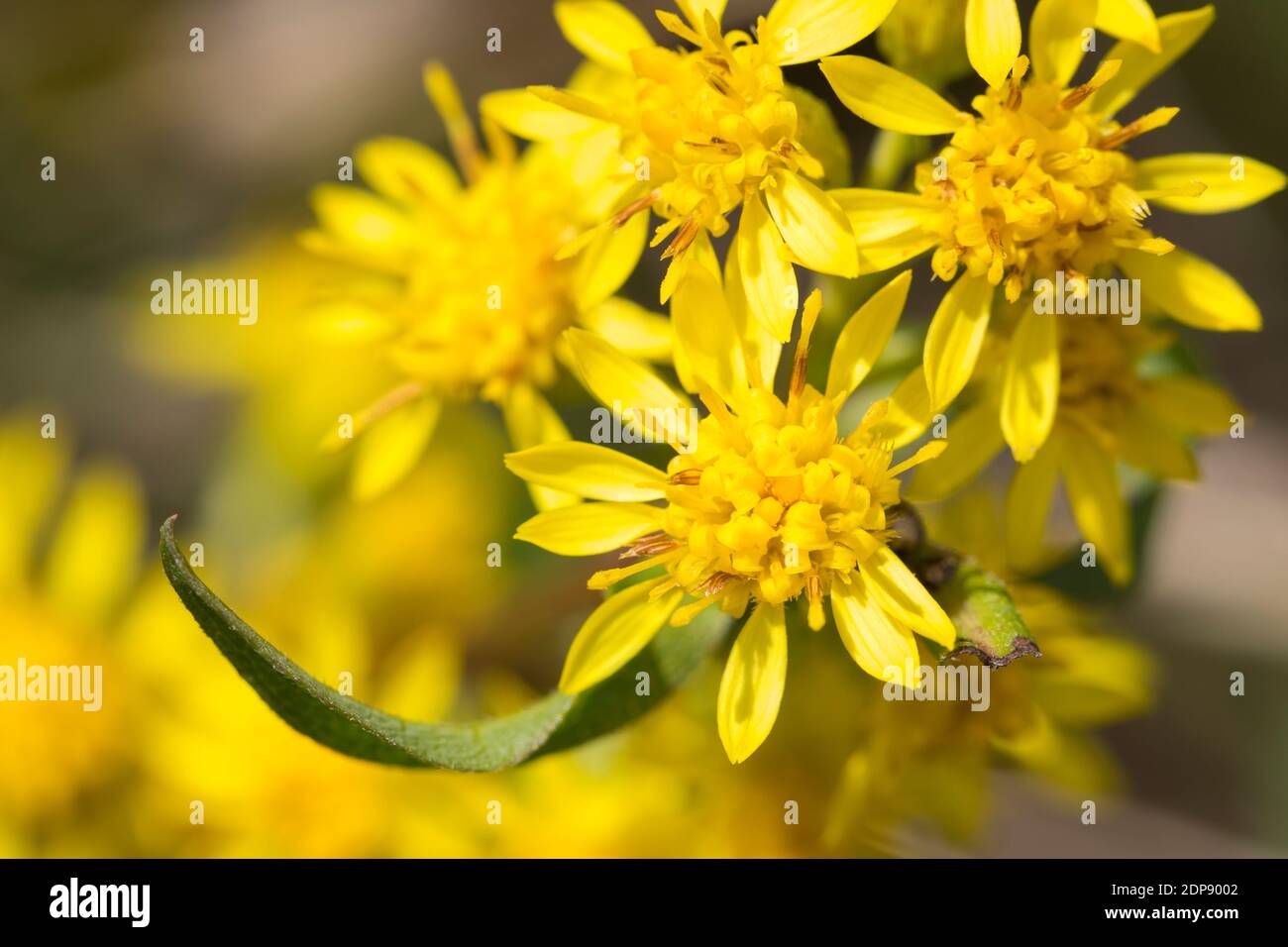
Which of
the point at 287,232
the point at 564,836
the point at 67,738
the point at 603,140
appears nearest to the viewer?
the point at 603,140

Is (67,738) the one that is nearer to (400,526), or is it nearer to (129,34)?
(400,526)

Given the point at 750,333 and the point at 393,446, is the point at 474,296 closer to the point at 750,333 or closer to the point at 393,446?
the point at 393,446

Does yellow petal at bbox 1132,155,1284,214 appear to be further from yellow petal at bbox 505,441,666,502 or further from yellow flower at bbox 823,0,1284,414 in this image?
yellow petal at bbox 505,441,666,502

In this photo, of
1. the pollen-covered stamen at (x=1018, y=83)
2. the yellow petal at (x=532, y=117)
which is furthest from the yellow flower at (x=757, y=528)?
the yellow petal at (x=532, y=117)

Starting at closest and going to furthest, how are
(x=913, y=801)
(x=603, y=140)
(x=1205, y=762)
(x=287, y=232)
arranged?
(x=603, y=140), (x=913, y=801), (x=1205, y=762), (x=287, y=232)

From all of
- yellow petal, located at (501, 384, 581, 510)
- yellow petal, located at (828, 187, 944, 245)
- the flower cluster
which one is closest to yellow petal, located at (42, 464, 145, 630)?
yellow petal, located at (501, 384, 581, 510)

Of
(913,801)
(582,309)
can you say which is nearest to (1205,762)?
(913,801)

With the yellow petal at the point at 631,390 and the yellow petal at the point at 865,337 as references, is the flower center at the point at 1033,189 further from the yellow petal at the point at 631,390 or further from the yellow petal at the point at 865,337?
the yellow petal at the point at 631,390
